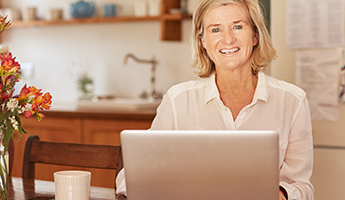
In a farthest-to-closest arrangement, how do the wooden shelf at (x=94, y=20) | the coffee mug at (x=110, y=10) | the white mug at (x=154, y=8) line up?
the coffee mug at (x=110, y=10), the white mug at (x=154, y=8), the wooden shelf at (x=94, y=20)

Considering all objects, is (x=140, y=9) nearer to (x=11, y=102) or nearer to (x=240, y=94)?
(x=240, y=94)

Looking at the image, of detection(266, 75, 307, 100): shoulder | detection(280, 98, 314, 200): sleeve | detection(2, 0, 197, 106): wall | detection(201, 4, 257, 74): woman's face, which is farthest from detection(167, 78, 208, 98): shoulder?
detection(2, 0, 197, 106): wall

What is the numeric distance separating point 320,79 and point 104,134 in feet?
4.62

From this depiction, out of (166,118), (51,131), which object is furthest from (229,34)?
(51,131)

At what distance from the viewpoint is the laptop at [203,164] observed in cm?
80

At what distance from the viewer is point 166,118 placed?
1.45m

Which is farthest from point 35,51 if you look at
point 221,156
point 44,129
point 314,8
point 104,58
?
point 221,156

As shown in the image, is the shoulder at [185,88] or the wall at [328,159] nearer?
the shoulder at [185,88]

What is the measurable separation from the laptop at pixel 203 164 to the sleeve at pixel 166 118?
22.6 inches

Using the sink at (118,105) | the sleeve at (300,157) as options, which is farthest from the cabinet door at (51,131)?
the sleeve at (300,157)

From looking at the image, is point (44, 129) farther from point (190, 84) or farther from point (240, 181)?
point (240, 181)

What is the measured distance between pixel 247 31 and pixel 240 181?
68cm

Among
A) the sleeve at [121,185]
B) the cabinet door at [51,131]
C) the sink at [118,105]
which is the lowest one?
the cabinet door at [51,131]

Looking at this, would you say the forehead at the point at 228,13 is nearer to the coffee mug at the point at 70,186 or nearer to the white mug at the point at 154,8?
the coffee mug at the point at 70,186
